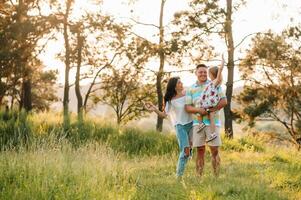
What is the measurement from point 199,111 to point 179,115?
518mm

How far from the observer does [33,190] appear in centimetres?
663

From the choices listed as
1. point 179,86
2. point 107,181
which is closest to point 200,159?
point 179,86

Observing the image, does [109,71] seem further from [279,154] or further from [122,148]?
[279,154]

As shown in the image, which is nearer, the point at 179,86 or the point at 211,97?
the point at 211,97

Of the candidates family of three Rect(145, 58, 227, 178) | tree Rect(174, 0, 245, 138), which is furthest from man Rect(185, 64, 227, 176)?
tree Rect(174, 0, 245, 138)

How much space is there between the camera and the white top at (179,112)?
29.6 ft

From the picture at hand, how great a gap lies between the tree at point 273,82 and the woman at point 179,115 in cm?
1700

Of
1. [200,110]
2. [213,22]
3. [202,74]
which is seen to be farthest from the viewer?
[213,22]

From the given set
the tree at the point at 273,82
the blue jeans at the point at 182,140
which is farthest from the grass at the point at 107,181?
the tree at the point at 273,82

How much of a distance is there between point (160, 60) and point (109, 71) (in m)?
10.7

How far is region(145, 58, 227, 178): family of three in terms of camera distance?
865 centimetres

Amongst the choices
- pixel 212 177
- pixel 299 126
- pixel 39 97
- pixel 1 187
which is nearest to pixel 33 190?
pixel 1 187

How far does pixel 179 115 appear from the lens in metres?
9.04

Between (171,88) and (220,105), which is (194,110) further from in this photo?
(171,88)
